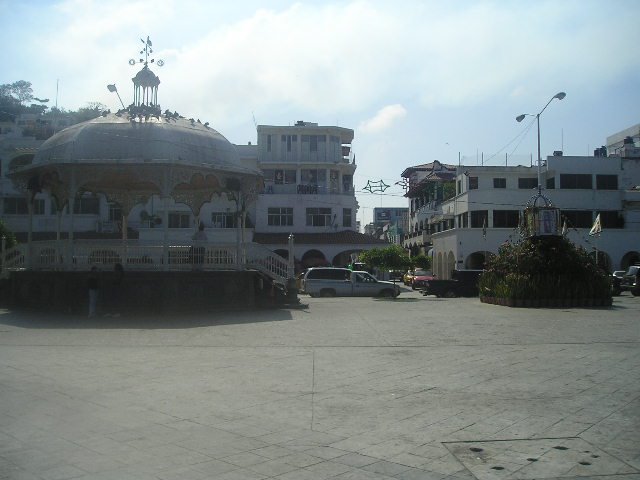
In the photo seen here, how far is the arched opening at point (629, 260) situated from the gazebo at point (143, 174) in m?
38.8

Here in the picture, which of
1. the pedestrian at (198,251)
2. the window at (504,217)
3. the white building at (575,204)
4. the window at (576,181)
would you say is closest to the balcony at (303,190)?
the white building at (575,204)

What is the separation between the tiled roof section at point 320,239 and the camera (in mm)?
52125

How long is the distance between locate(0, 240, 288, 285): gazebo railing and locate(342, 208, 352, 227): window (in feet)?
111

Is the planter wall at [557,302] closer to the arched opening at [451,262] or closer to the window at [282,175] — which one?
the arched opening at [451,262]

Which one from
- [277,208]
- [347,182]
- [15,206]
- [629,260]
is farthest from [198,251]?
[629,260]

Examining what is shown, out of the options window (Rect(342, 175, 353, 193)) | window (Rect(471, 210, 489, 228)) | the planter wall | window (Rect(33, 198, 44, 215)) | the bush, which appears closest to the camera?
the planter wall

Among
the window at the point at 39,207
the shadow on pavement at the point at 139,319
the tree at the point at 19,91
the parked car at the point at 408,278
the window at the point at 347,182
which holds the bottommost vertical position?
the shadow on pavement at the point at 139,319

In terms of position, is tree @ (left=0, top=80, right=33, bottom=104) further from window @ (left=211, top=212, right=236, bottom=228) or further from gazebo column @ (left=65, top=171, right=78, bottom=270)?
gazebo column @ (left=65, top=171, right=78, bottom=270)

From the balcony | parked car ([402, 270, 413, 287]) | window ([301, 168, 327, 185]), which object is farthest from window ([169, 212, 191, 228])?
parked car ([402, 270, 413, 287])

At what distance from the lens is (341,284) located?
3531 cm

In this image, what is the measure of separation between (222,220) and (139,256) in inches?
1272

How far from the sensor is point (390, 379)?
31.5ft

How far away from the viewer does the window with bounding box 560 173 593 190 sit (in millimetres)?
51531

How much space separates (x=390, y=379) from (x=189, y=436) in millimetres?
3891
